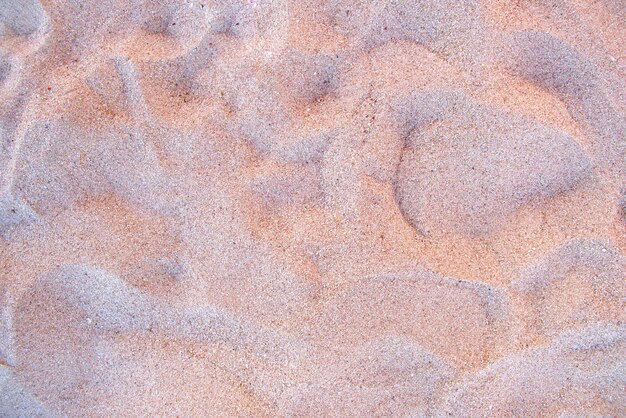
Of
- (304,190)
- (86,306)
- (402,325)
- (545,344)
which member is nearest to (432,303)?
(402,325)

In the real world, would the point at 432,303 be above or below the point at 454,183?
below

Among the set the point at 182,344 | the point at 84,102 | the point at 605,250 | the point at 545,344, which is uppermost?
the point at 84,102

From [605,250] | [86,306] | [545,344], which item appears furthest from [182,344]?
[605,250]

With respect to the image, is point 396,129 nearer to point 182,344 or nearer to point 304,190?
point 304,190

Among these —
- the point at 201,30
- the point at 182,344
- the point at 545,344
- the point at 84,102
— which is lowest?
the point at 182,344

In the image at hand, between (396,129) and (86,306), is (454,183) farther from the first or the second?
(86,306)

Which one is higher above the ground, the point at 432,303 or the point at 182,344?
the point at 432,303
